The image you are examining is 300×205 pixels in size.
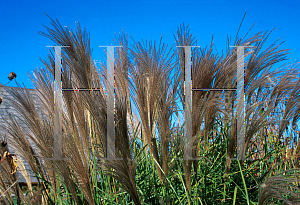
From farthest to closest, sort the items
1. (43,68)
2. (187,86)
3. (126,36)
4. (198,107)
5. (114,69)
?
(126,36) < (114,69) < (43,68) < (187,86) < (198,107)

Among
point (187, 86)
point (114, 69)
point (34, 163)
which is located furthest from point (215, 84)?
point (34, 163)

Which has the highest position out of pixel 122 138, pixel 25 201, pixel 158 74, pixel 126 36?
pixel 126 36

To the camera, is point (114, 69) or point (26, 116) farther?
point (114, 69)

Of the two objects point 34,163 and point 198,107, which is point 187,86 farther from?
point 34,163

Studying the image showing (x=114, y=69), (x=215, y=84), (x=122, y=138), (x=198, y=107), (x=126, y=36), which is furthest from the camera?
(x=126, y=36)

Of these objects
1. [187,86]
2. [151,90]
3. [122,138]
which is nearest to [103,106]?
[122,138]

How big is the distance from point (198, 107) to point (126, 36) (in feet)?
4.82

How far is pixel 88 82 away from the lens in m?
1.84

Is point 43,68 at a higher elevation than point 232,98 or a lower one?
higher

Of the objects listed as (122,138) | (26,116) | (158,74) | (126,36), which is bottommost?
(122,138)

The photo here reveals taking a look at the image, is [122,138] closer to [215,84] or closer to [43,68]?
[215,84]

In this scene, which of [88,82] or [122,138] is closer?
[122,138]

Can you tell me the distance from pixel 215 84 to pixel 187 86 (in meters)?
0.24

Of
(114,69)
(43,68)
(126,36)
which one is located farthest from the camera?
(126,36)
